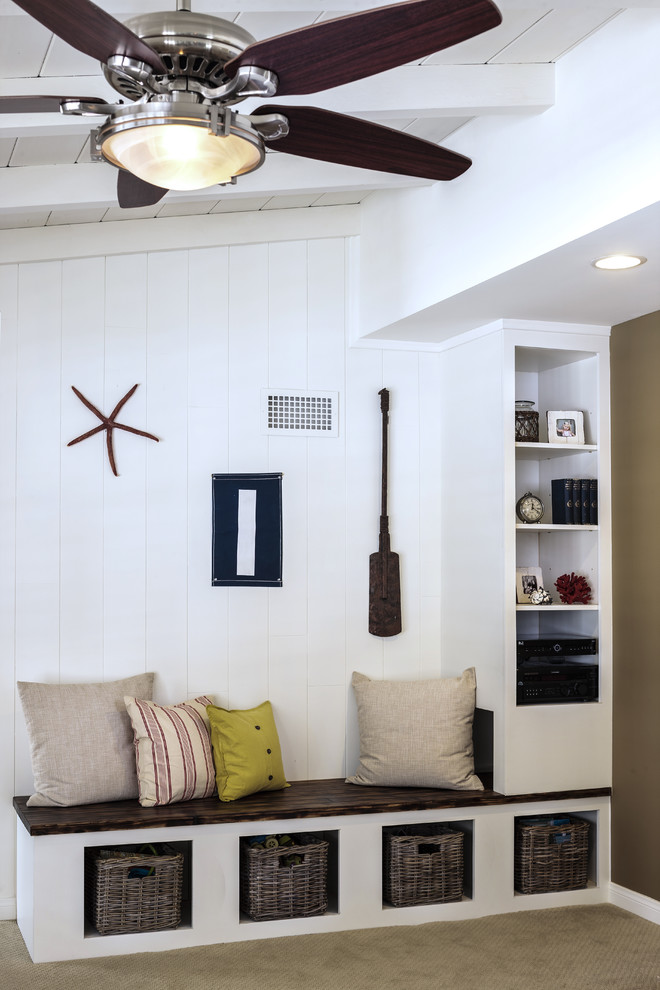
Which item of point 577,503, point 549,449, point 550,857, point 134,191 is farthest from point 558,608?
point 134,191

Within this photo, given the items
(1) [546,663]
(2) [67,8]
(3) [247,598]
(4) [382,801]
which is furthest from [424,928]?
(2) [67,8]

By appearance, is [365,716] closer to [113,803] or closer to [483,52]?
[113,803]

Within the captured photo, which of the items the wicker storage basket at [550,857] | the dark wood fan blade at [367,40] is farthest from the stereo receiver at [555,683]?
the dark wood fan blade at [367,40]

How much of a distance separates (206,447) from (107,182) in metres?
1.20

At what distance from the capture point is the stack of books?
4.14 metres

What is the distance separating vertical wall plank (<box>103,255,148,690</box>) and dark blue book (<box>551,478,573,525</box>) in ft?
5.84

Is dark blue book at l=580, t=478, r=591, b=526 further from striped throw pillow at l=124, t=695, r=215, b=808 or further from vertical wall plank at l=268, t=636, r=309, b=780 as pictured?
striped throw pillow at l=124, t=695, r=215, b=808

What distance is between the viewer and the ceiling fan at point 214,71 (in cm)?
158

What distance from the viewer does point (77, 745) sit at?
147 inches

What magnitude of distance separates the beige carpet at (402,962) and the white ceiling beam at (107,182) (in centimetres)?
273

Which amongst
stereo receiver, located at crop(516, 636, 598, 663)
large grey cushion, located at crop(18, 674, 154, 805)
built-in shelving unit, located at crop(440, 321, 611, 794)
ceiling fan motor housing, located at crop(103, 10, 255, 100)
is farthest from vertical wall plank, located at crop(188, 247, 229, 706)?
ceiling fan motor housing, located at crop(103, 10, 255, 100)

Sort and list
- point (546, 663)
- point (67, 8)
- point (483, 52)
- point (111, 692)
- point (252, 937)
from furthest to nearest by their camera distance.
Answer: point (546, 663) → point (111, 692) → point (252, 937) → point (483, 52) → point (67, 8)

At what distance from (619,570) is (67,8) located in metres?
3.28

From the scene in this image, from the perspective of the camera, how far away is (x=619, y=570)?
13.6 feet
